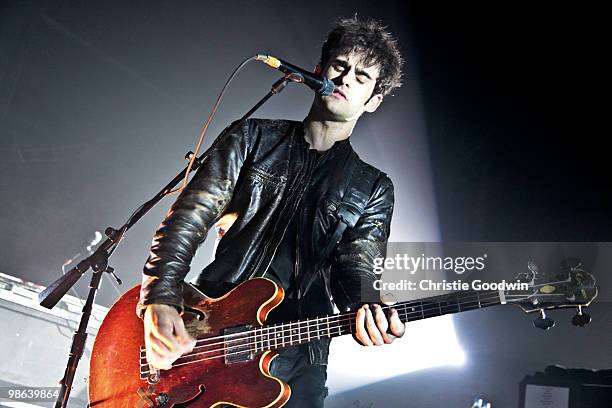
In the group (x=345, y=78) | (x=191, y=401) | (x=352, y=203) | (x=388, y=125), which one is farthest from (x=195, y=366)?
(x=388, y=125)

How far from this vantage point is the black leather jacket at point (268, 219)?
2.26m

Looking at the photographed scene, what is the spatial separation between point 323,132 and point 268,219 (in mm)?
597

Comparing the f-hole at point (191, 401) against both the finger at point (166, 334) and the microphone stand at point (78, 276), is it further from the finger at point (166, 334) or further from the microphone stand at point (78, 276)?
the microphone stand at point (78, 276)

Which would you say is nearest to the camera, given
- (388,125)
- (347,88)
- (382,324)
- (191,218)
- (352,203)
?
(382,324)

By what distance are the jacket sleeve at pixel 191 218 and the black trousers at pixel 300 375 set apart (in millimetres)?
460

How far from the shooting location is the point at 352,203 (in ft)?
8.63

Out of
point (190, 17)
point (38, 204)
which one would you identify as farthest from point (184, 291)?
point (38, 204)

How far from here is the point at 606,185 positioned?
167 inches

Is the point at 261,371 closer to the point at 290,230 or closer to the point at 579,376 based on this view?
the point at 290,230

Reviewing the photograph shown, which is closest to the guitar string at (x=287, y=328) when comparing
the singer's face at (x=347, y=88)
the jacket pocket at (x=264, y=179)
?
the jacket pocket at (x=264, y=179)

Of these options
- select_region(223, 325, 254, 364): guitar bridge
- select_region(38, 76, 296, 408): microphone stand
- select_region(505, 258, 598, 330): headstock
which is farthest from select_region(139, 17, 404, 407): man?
select_region(505, 258, 598, 330): headstock

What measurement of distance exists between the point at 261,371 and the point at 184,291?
18.5 inches

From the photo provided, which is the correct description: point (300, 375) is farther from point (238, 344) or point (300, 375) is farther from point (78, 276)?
point (78, 276)

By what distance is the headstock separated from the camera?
2061 mm
